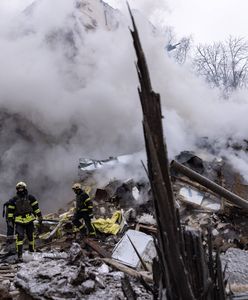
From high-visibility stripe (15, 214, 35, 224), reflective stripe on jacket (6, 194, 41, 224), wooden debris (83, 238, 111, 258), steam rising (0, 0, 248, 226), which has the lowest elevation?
wooden debris (83, 238, 111, 258)

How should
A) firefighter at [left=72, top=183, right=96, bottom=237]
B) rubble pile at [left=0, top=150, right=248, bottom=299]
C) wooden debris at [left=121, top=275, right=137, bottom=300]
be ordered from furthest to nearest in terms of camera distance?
firefighter at [left=72, top=183, right=96, bottom=237]
rubble pile at [left=0, top=150, right=248, bottom=299]
wooden debris at [left=121, top=275, right=137, bottom=300]

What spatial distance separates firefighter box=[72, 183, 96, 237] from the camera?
809 cm

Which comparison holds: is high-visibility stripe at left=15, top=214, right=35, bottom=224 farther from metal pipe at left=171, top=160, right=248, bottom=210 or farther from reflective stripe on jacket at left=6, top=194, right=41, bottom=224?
metal pipe at left=171, top=160, right=248, bottom=210

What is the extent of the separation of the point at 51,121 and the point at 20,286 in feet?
43.4

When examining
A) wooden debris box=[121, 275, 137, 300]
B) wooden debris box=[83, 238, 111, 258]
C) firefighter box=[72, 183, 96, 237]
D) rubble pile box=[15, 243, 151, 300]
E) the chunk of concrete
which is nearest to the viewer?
wooden debris box=[121, 275, 137, 300]

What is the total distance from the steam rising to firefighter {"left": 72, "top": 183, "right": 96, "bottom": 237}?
5900 mm

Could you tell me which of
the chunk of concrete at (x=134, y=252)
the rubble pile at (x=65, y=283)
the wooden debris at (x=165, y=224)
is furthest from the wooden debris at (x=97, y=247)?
the wooden debris at (x=165, y=224)

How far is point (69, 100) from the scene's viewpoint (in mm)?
15875

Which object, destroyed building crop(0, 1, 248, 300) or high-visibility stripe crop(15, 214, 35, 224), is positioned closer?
destroyed building crop(0, 1, 248, 300)

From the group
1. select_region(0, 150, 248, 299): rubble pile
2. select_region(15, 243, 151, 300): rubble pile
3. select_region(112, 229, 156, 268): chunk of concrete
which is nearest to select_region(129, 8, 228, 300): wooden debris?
select_region(0, 150, 248, 299): rubble pile

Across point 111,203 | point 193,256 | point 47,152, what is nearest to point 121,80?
point 47,152

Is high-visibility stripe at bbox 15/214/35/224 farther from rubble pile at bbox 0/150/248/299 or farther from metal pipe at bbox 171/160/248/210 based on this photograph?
metal pipe at bbox 171/160/248/210

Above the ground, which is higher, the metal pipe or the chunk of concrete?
the metal pipe

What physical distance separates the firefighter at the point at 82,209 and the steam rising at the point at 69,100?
5.90 m
